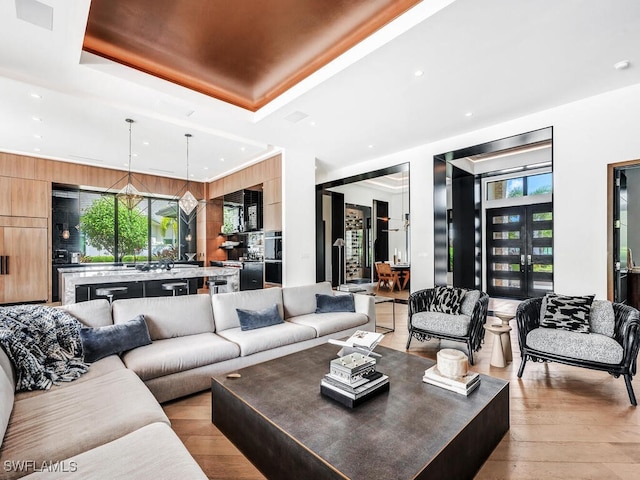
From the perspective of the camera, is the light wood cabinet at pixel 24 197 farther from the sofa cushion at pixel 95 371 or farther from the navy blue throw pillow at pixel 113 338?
the sofa cushion at pixel 95 371

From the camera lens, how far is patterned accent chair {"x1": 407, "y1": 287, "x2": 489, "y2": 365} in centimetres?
328

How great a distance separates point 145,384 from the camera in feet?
7.55

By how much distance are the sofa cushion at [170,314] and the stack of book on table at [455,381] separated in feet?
7.08

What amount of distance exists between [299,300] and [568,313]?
2.80 meters

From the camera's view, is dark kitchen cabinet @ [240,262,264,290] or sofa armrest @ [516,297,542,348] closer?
sofa armrest @ [516,297,542,348]

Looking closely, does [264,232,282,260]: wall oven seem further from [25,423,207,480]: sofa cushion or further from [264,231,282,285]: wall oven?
[25,423,207,480]: sofa cushion

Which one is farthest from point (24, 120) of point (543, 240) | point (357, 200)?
point (543, 240)

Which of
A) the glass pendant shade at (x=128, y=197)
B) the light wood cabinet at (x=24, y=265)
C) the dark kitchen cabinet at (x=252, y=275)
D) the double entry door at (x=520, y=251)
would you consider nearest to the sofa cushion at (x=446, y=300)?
the dark kitchen cabinet at (x=252, y=275)

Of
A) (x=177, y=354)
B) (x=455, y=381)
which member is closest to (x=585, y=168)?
(x=455, y=381)

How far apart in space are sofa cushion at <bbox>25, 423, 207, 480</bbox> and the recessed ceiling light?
4.86m

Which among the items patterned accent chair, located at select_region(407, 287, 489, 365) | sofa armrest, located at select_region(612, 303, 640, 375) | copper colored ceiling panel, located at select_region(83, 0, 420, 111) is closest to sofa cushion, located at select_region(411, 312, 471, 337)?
patterned accent chair, located at select_region(407, 287, 489, 365)

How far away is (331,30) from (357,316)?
10.3 ft

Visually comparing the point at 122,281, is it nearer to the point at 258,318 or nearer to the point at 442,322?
the point at 258,318

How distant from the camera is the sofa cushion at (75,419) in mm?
1312
